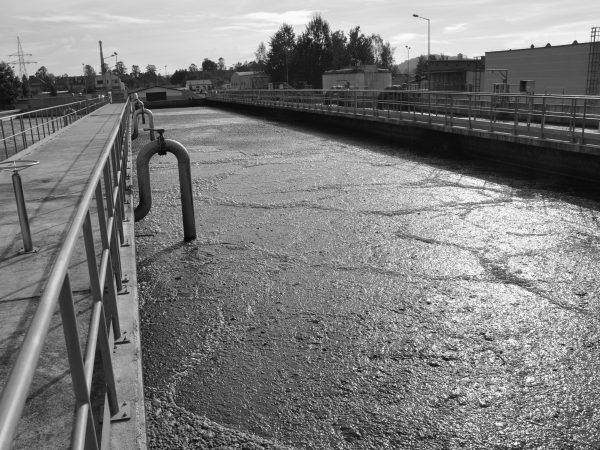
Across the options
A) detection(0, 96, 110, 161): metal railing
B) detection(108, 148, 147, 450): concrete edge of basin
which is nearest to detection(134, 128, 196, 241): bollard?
detection(108, 148, 147, 450): concrete edge of basin

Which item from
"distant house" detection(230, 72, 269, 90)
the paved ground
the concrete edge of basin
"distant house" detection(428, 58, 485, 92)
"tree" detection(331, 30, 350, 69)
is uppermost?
"tree" detection(331, 30, 350, 69)

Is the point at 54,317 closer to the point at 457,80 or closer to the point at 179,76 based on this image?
the point at 457,80

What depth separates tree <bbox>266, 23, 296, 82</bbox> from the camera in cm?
11588

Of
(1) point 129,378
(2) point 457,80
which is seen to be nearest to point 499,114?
(1) point 129,378

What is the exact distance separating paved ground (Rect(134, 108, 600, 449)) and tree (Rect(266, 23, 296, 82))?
107m

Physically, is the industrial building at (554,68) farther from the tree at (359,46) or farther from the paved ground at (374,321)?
the tree at (359,46)

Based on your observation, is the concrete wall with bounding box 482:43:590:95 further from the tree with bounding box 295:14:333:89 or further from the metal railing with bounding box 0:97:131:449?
the tree with bounding box 295:14:333:89

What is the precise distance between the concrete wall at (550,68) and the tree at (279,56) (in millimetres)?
70013

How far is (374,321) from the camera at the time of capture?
5641 mm

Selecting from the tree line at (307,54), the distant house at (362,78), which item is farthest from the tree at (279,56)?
the distant house at (362,78)

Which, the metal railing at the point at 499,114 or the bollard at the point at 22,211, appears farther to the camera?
the metal railing at the point at 499,114

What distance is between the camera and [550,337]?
5.18 metres

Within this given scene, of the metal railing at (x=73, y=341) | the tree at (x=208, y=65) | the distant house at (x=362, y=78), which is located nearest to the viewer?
the metal railing at (x=73, y=341)

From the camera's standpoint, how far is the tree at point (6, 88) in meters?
82.2
